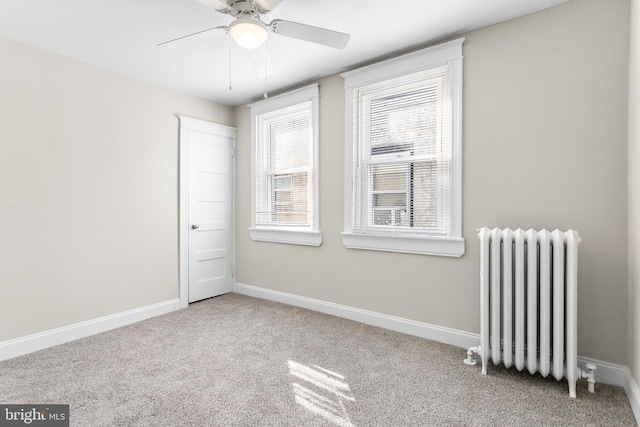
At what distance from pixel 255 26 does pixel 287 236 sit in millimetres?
2371

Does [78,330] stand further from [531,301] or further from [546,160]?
[546,160]

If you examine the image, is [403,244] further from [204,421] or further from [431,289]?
[204,421]

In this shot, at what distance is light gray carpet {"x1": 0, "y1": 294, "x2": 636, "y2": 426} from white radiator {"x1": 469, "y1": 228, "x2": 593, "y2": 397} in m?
0.17

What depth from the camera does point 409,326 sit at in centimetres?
289

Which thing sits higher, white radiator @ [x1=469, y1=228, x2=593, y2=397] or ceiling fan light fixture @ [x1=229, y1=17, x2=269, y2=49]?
ceiling fan light fixture @ [x1=229, y1=17, x2=269, y2=49]

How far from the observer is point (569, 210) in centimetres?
217

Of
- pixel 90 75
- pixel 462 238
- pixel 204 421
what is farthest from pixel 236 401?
pixel 90 75

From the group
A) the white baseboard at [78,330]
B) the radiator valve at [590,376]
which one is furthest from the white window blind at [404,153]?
the white baseboard at [78,330]

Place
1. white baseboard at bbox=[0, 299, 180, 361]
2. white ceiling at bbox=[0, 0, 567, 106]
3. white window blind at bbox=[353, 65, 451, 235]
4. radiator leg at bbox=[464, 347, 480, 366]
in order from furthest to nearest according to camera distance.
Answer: white window blind at bbox=[353, 65, 451, 235] < white baseboard at bbox=[0, 299, 180, 361] < radiator leg at bbox=[464, 347, 480, 366] < white ceiling at bbox=[0, 0, 567, 106]

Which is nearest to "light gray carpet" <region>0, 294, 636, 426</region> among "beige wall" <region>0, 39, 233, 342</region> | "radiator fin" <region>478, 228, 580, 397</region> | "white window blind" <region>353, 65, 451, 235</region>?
"radiator fin" <region>478, 228, 580, 397</region>

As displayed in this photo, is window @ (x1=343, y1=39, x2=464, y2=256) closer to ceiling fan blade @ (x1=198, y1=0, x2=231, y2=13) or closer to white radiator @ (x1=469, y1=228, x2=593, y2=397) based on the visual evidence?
white radiator @ (x1=469, y1=228, x2=593, y2=397)

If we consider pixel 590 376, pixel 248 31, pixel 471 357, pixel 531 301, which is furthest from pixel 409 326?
pixel 248 31

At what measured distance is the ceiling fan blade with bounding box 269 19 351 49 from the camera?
200 centimetres

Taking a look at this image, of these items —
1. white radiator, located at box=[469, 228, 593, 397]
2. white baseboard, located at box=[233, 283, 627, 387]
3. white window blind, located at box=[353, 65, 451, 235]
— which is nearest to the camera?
white radiator, located at box=[469, 228, 593, 397]
